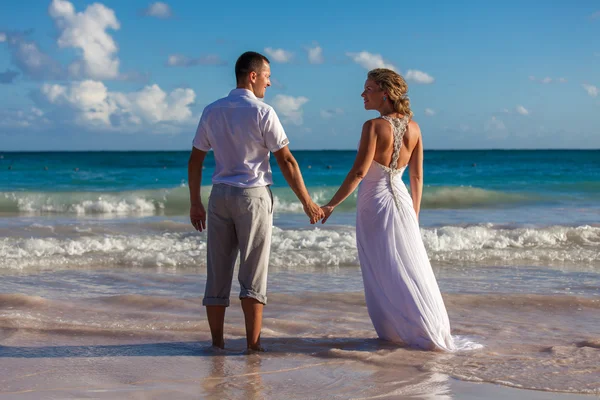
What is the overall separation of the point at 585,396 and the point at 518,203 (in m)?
17.8

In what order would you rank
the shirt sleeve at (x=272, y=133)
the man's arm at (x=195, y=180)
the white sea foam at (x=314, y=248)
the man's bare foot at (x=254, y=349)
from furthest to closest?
1. the white sea foam at (x=314, y=248)
2. the man's bare foot at (x=254, y=349)
3. the man's arm at (x=195, y=180)
4. the shirt sleeve at (x=272, y=133)

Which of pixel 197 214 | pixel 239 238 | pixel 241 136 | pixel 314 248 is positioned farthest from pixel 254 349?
pixel 314 248

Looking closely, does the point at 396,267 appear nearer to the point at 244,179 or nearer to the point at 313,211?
the point at 313,211

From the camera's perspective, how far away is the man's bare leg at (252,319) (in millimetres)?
4691

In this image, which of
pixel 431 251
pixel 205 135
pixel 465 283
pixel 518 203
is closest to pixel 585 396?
pixel 205 135

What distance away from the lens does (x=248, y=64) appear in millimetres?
4594

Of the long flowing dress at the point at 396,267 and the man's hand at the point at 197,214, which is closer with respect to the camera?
the man's hand at the point at 197,214

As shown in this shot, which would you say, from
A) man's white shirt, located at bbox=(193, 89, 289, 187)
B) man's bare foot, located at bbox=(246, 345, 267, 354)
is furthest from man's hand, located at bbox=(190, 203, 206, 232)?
man's bare foot, located at bbox=(246, 345, 267, 354)

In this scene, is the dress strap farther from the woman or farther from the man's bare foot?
the man's bare foot

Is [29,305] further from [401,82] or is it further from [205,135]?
[401,82]

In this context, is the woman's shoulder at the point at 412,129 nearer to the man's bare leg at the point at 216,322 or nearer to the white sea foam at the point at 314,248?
the man's bare leg at the point at 216,322

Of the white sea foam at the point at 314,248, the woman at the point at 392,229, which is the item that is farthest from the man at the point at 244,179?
the white sea foam at the point at 314,248

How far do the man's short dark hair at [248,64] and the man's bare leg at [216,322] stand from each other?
5.10 ft

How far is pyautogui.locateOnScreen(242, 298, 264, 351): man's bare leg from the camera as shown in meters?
4.69
